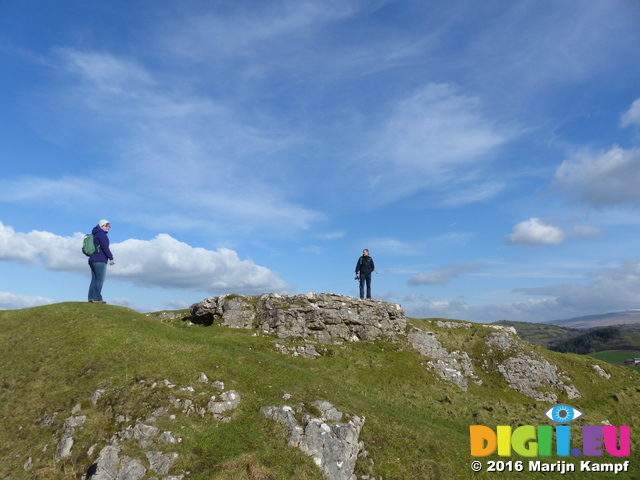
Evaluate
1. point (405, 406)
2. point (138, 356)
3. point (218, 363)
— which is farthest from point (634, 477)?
point (138, 356)

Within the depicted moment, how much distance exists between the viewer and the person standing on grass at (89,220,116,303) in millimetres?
27359

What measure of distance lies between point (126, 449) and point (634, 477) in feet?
83.3

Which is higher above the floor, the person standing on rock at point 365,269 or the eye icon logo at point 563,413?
the person standing on rock at point 365,269

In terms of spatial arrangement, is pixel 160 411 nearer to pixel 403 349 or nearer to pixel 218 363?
pixel 218 363

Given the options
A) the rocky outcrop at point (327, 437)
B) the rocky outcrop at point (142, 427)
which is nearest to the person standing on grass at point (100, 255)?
the rocky outcrop at point (142, 427)

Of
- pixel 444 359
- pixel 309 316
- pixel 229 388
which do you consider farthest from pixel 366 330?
pixel 229 388

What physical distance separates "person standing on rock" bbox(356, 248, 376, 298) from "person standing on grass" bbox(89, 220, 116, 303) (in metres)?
23.6

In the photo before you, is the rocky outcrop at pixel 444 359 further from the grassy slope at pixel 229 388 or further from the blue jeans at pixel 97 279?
the blue jeans at pixel 97 279

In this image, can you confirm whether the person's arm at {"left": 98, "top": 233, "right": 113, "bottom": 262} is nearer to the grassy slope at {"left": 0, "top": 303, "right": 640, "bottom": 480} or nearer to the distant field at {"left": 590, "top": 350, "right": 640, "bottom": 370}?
the grassy slope at {"left": 0, "top": 303, "right": 640, "bottom": 480}

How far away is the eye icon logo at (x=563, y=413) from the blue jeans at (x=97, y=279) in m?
37.1

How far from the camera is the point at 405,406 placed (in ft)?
77.0

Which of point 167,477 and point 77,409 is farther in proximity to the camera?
point 77,409

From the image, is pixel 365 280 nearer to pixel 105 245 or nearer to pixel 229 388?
pixel 229 388

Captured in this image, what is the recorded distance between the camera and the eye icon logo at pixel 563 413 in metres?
27.7
